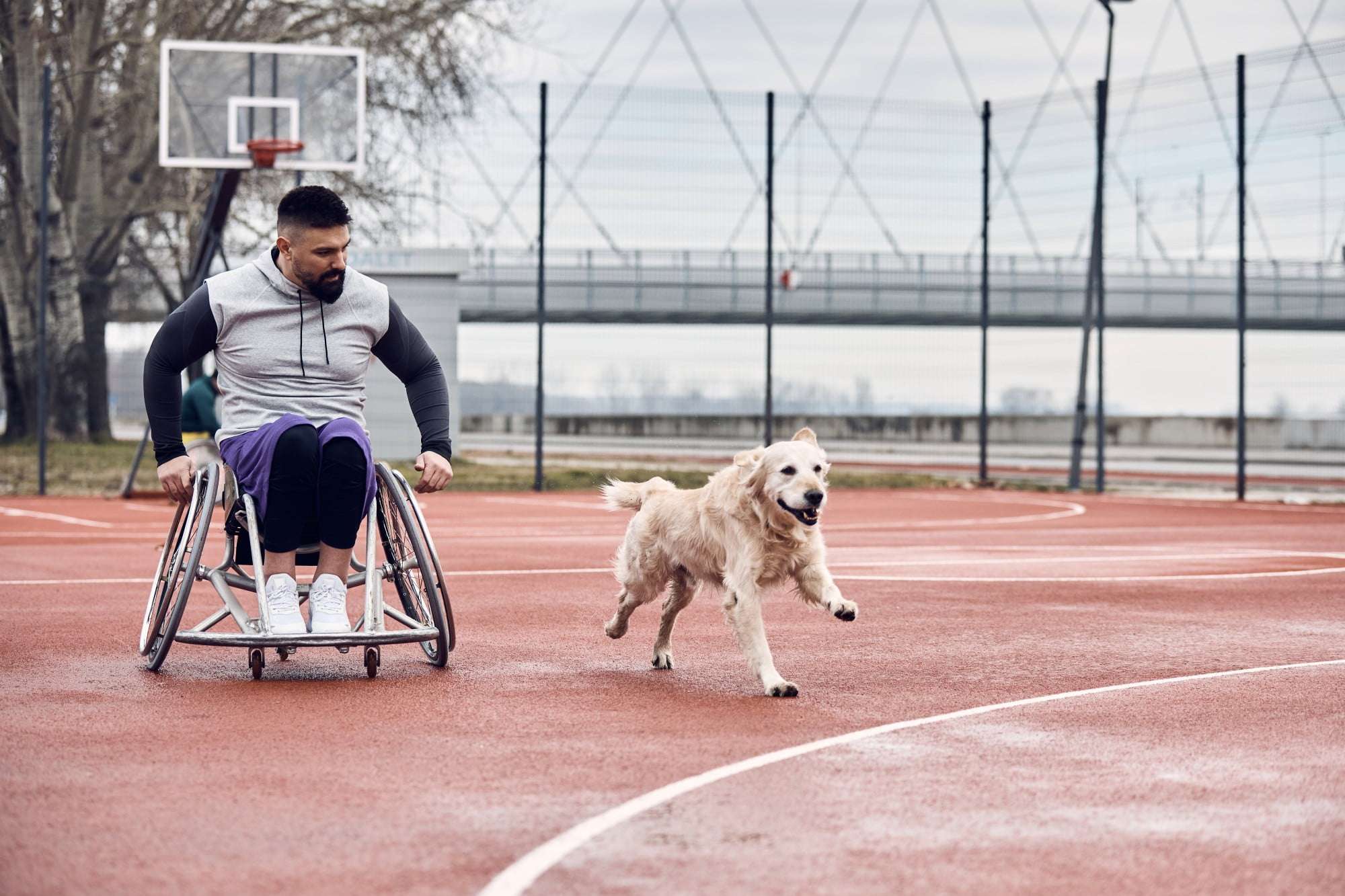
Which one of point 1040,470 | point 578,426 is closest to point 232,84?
point 1040,470

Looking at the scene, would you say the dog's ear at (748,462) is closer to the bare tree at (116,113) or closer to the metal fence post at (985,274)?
the metal fence post at (985,274)

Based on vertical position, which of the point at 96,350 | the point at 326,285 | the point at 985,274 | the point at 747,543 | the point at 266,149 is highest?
the point at 266,149

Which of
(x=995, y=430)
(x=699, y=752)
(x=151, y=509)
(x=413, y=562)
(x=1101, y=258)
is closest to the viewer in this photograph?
(x=699, y=752)

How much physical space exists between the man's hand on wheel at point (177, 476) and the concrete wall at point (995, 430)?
22.9 metres

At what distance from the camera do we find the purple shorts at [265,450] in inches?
234

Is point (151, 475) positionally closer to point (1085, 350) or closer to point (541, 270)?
point (541, 270)

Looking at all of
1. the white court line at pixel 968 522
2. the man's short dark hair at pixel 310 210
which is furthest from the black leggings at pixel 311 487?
the white court line at pixel 968 522

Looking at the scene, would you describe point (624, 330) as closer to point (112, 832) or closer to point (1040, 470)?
point (1040, 470)

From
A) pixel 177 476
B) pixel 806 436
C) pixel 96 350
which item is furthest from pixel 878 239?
pixel 177 476

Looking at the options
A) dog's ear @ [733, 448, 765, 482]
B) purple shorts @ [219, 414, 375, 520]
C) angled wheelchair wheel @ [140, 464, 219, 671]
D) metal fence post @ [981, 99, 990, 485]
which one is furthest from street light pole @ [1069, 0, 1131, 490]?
angled wheelchair wheel @ [140, 464, 219, 671]

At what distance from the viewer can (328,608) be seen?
6004 millimetres

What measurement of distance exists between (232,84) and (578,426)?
1803 centimetres

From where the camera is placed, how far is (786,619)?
8180 mm

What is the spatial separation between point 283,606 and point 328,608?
157 millimetres
